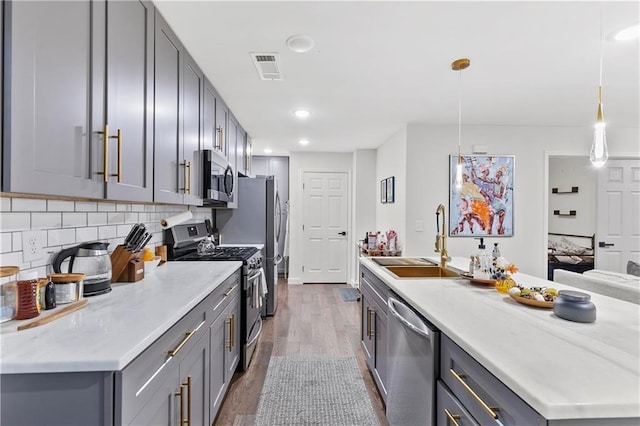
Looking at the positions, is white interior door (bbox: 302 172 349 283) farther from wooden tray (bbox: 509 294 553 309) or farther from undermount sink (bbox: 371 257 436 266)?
wooden tray (bbox: 509 294 553 309)

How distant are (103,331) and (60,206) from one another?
81cm

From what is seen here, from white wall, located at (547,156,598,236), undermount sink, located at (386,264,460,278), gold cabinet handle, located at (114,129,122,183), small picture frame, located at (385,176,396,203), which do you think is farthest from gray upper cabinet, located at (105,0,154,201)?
white wall, located at (547,156,598,236)

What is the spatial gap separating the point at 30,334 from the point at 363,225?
474cm

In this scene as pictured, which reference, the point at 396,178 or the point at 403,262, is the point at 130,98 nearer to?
the point at 403,262

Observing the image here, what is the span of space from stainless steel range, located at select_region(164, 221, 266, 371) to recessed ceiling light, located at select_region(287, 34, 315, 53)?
1609 mm

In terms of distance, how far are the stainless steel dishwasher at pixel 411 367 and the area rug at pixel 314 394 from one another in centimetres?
41

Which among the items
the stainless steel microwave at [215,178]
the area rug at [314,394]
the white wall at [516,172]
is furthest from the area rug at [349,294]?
the stainless steel microwave at [215,178]

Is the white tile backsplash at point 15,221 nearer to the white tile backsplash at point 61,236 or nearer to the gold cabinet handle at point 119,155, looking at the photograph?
the white tile backsplash at point 61,236

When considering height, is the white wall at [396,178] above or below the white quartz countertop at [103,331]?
above

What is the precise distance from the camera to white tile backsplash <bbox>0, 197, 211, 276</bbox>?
127 cm

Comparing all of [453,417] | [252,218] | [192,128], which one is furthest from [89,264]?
[252,218]

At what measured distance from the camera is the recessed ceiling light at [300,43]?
194 cm

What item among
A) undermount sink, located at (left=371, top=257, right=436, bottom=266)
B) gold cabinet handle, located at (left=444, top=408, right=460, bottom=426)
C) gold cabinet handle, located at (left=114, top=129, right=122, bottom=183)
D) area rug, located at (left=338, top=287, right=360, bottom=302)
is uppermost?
gold cabinet handle, located at (left=114, top=129, right=122, bottom=183)

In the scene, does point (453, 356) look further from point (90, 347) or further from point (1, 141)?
point (1, 141)
